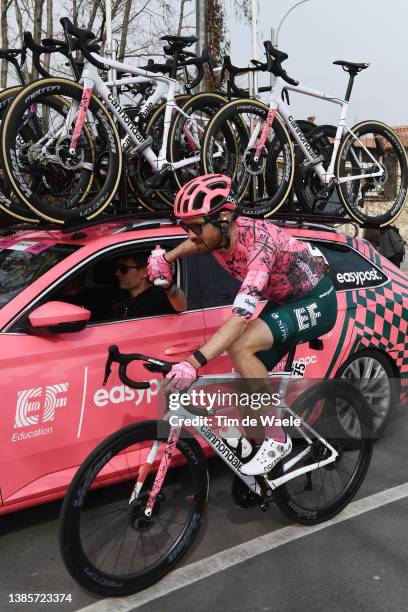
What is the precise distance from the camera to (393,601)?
10.2ft

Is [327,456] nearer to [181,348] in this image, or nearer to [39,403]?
[181,348]

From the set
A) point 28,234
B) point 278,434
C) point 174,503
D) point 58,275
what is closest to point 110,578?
point 174,503

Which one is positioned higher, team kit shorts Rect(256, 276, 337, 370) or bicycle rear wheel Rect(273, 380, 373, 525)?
team kit shorts Rect(256, 276, 337, 370)

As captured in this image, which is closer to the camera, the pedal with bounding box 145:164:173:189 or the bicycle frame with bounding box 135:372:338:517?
the bicycle frame with bounding box 135:372:338:517

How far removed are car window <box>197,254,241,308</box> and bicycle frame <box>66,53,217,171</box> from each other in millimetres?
770

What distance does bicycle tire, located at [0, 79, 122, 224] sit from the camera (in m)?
3.71

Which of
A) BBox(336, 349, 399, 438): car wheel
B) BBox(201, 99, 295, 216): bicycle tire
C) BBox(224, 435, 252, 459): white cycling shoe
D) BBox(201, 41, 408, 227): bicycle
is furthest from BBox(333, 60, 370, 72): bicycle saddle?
BBox(224, 435, 252, 459): white cycling shoe

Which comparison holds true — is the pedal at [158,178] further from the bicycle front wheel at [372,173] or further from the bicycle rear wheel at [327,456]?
the bicycle rear wheel at [327,456]

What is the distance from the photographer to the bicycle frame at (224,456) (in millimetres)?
3129

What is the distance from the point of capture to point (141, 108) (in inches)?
192

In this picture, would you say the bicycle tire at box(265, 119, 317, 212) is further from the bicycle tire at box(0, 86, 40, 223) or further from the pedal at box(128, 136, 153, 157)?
the bicycle tire at box(0, 86, 40, 223)

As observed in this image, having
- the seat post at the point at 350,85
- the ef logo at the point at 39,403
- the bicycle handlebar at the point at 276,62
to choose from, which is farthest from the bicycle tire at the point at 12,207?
the seat post at the point at 350,85

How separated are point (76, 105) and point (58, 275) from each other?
3.85 feet

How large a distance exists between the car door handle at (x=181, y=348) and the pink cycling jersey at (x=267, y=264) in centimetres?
56
